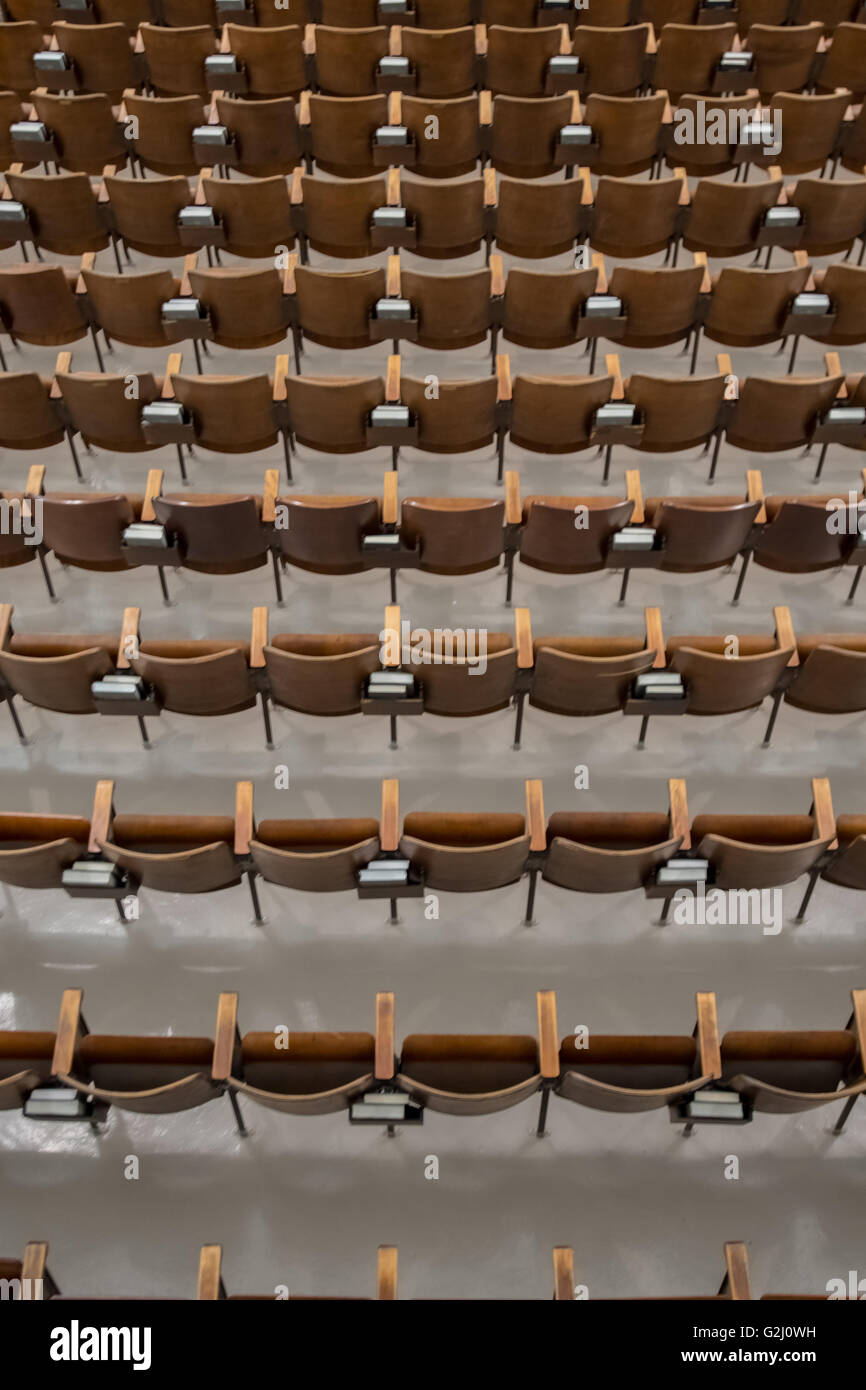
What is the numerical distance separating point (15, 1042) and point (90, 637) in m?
0.24

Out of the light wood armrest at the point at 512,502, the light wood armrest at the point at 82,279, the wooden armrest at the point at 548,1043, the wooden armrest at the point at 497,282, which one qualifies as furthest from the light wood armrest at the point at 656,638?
the light wood armrest at the point at 82,279

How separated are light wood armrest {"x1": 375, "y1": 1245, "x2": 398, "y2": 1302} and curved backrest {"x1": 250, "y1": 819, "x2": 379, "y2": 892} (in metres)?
0.18

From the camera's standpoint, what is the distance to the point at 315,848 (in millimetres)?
632

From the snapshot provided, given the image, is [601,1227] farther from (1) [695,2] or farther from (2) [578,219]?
(1) [695,2]

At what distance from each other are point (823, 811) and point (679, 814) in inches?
2.9

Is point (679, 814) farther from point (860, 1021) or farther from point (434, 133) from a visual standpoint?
point (434, 133)

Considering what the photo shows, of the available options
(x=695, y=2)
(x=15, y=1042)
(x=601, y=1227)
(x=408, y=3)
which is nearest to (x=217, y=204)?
(x=408, y=3)

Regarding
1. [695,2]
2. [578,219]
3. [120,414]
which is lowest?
[120,414]

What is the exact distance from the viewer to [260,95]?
3.43 ft

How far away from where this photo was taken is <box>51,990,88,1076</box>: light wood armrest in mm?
559

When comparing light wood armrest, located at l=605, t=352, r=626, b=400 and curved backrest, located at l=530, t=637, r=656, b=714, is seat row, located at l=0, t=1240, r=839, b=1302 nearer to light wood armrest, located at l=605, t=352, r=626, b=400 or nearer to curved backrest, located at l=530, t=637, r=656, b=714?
curved backrest, located at l=530, t=637, r=656, b=714

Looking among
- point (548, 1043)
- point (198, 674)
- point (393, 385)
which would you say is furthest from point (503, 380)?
point (548, 1043)

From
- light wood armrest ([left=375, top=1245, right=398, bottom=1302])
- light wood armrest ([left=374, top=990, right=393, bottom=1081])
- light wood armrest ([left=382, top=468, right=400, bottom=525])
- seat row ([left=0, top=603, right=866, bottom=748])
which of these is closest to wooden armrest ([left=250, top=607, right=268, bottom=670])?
seat row ([left=0, top=603, right=866, bottom=748])

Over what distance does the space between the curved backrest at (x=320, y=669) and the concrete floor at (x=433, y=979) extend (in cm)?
5
